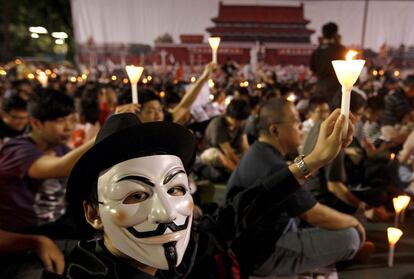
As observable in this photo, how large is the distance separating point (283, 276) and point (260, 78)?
9.16 m

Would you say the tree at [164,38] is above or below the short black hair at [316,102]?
above

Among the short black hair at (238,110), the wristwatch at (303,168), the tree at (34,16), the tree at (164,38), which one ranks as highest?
the tree at (34,16)

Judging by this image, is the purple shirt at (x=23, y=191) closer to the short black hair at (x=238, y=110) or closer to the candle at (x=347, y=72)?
the candle at (x=347, y=72)

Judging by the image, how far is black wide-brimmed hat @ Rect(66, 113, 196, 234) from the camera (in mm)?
1475

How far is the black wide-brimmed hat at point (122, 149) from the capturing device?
1.47 meters

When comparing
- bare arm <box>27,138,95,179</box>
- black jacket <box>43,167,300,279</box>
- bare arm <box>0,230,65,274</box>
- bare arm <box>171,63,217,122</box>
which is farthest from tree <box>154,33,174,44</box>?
black jacket <box>43,167,300,279</box>

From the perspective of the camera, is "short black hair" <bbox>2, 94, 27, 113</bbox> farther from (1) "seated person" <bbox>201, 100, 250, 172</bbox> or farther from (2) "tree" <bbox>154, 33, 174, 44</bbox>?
(2) "tree" <bbox>154, 33, 174, 44</bbox>

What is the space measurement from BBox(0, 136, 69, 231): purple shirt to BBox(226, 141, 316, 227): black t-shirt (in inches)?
48.9

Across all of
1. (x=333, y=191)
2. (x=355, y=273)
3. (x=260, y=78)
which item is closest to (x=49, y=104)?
(x=333, y=191)

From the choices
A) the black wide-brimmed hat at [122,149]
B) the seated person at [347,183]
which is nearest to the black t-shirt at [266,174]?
the seated person at [347,183]

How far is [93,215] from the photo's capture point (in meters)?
1.60

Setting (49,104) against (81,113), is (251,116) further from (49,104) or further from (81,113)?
(49,104)

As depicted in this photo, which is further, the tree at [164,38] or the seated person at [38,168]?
the tree at [164,38]

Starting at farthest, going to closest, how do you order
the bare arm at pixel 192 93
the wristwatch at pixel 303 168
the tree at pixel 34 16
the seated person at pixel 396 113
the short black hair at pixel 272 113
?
the tree at pixel 34 16 → the seated person at pixel 396 113 → the bare arm at pixel 192 93 → the short black hair at pixel 272 113 → the wristwatch at pixel 303 168
